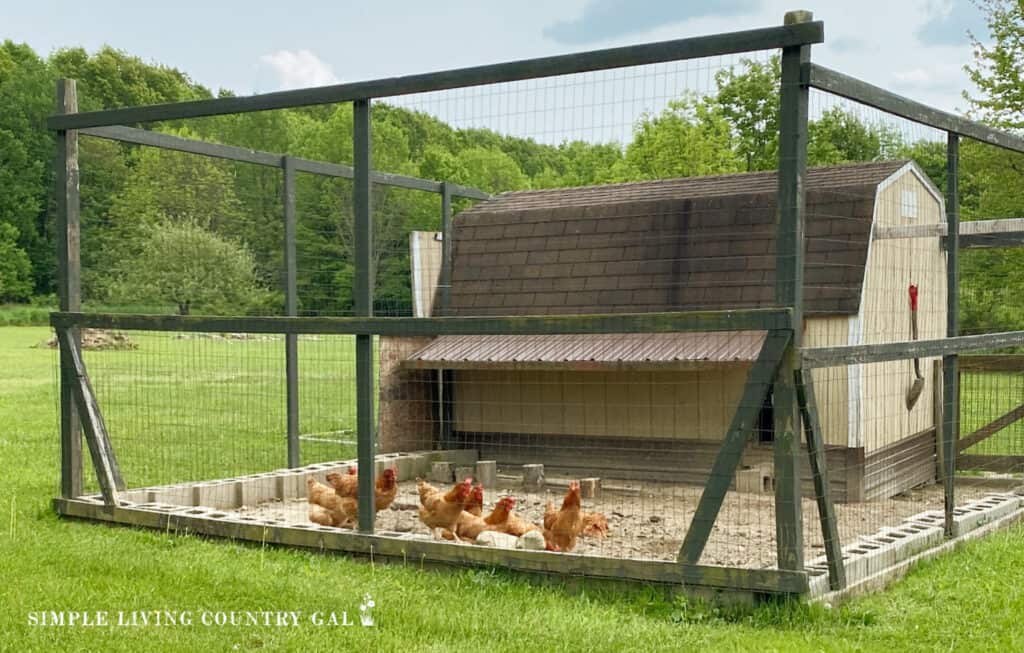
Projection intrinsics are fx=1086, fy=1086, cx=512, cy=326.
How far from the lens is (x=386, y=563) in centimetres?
632

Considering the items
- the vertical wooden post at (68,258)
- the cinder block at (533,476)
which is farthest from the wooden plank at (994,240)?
the vertical wooden post at (68,258)

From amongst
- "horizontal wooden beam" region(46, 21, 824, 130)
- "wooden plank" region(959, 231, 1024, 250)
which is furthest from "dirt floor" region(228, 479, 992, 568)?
"horizontal wooden beam" region(46, 21, 824, 130)

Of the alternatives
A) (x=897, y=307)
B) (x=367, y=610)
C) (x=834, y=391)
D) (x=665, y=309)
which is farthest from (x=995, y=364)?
(x=367, y=610)

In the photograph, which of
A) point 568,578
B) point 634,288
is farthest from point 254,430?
point 568,578

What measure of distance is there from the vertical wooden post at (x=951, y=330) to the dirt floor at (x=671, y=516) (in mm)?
608

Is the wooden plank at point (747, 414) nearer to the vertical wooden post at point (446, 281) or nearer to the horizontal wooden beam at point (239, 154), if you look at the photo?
the horizontal wooden beam at point (239, 154)

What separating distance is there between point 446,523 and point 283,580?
1.17 meters

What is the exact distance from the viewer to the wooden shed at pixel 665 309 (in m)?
9.06

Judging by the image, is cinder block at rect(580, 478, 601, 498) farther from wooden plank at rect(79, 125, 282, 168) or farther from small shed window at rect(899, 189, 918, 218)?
wooden plank at rect(79, 125, 282, 168)

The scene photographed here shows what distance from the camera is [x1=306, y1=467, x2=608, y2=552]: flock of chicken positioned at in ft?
20.9

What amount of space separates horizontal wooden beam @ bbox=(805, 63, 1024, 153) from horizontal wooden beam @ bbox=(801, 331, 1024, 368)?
4.17ft

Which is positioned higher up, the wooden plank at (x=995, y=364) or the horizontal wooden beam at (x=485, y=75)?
the horizontal wooden beam at (x=485, y=75)

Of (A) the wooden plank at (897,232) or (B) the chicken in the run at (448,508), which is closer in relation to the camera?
(B) the chicken in the run at (448,508)

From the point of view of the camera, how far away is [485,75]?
19.9ft
